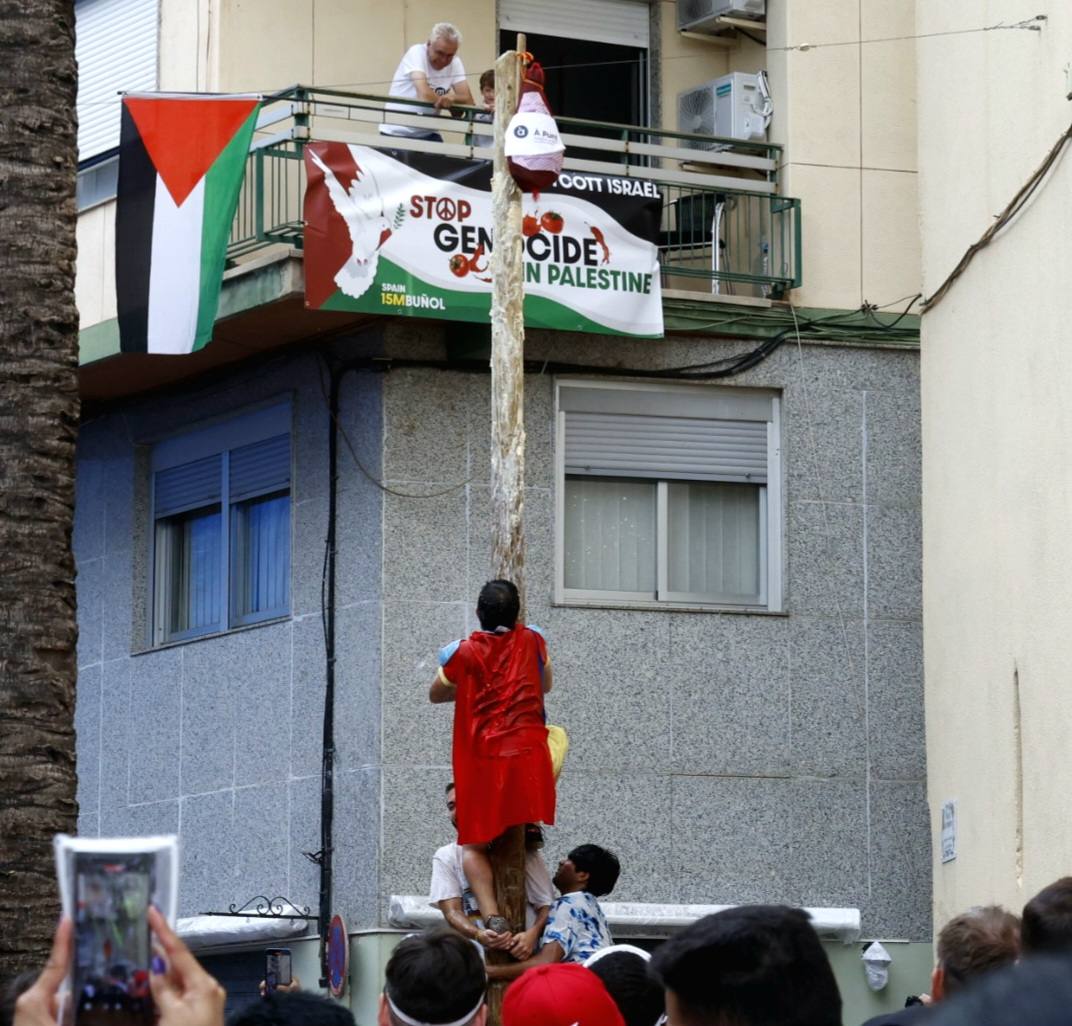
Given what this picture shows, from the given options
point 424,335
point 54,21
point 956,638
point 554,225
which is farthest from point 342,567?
point 54,21

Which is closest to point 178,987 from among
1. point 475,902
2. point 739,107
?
point 475,902

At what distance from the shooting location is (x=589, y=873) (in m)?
11.0

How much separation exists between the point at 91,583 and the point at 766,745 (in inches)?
219

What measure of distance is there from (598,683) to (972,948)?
33.4ft

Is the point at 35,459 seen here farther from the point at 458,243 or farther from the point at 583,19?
the point at 583,19

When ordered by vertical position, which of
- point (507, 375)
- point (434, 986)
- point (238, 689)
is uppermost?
point (507, 375)

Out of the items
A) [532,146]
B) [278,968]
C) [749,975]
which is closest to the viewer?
[749,975]

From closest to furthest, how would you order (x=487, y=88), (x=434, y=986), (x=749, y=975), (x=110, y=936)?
1. (x=110, y=936)
2. (x=749, y=975)
3. (x=434, y=986)
4. (x=487, y=88)

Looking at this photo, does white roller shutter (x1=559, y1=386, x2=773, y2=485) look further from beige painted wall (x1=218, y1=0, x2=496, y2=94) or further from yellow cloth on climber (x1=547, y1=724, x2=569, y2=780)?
yellow cloth on climber (x1=547, y1=724, x2=569, y2=780)

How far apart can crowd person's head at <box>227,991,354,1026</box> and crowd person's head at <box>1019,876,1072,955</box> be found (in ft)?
5.47

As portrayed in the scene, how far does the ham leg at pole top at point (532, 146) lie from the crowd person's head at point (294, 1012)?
26.2 feet

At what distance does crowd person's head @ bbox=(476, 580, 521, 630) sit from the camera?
10.2 m

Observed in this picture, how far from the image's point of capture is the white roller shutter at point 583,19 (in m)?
17.0

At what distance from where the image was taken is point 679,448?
15805 mm
